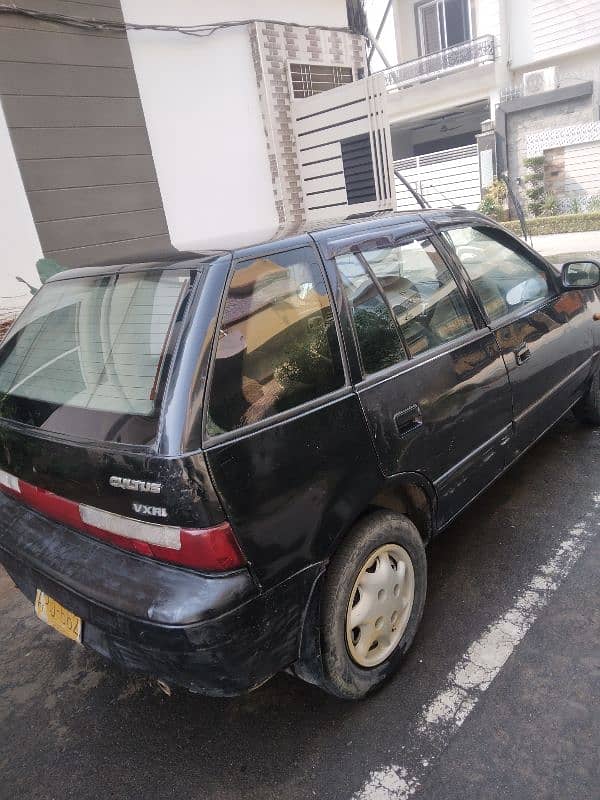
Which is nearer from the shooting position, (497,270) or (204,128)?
(497,270)

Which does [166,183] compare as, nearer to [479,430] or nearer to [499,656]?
[479,430]

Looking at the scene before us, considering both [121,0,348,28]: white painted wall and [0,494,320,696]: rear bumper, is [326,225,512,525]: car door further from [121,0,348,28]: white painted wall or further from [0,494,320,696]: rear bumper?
[121,0,348,28]: white painted wall

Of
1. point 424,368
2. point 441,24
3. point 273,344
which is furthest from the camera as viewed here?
point 441,24

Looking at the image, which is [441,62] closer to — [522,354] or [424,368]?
[522,354]

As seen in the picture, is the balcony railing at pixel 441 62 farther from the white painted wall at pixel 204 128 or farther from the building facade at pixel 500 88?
the white painted wall at pixel 204 128

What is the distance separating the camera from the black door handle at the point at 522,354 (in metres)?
2.93

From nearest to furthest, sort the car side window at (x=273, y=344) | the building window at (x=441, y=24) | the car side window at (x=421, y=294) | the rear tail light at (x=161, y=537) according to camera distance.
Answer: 1. the rear tail light at (x=161, y=537)
2. the car side window at (x=273, y=344)
3. the car side window at (x=421, y=294)
4. the building window at (x=441, y=24)

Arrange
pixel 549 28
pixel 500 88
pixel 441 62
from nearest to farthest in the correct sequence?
pixel 549 28, pixel 500 88, pixel 441 62

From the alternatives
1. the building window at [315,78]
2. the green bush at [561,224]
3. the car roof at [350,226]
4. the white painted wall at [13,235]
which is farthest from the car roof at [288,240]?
the green bush at [561,224]

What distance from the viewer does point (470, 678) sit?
7.30ft

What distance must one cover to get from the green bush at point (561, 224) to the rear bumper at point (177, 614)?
43.8 feet

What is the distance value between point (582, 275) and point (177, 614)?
292cm

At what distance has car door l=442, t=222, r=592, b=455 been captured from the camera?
9.57ft

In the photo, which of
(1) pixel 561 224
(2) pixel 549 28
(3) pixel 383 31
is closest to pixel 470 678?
(1) pixel 561 224
